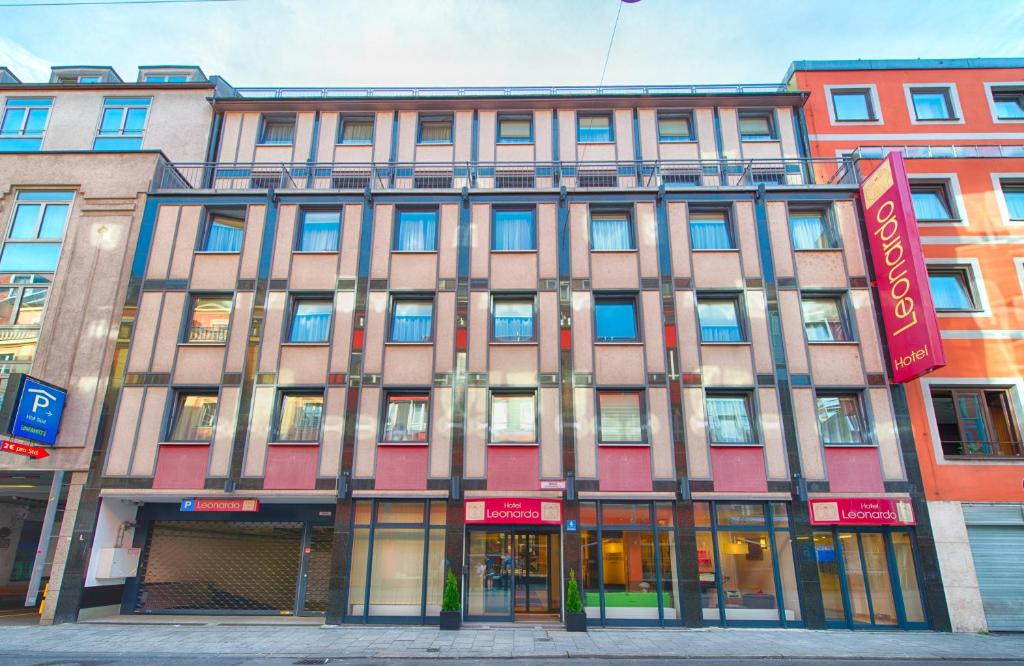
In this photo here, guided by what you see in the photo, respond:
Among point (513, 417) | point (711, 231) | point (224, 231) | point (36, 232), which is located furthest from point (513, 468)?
point (36, 232)

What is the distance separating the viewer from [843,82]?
21.6 meters

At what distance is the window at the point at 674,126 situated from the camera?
21.9 m

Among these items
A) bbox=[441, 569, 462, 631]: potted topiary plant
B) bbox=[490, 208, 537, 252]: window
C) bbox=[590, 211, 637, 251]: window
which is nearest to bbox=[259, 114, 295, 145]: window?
bbox=[490, 208, 537, 252]: window

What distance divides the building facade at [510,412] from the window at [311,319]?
0.42ft

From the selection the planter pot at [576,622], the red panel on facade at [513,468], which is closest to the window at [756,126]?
the red panel on facade at [513,468]

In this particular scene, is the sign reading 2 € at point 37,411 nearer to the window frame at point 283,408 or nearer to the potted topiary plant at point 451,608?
the window frame at point 283,408

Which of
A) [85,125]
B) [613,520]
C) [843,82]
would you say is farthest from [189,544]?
[843,82]

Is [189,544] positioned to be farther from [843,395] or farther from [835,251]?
[835,251]

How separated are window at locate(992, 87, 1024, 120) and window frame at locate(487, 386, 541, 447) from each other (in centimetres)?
2084

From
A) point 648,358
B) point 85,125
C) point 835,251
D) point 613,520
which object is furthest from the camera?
point 85,125

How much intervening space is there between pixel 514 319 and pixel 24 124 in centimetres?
2140

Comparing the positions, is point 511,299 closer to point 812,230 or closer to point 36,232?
point 812,230

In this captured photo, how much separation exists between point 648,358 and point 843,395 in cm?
611

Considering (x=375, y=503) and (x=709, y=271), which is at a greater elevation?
(x=709, y=271)
